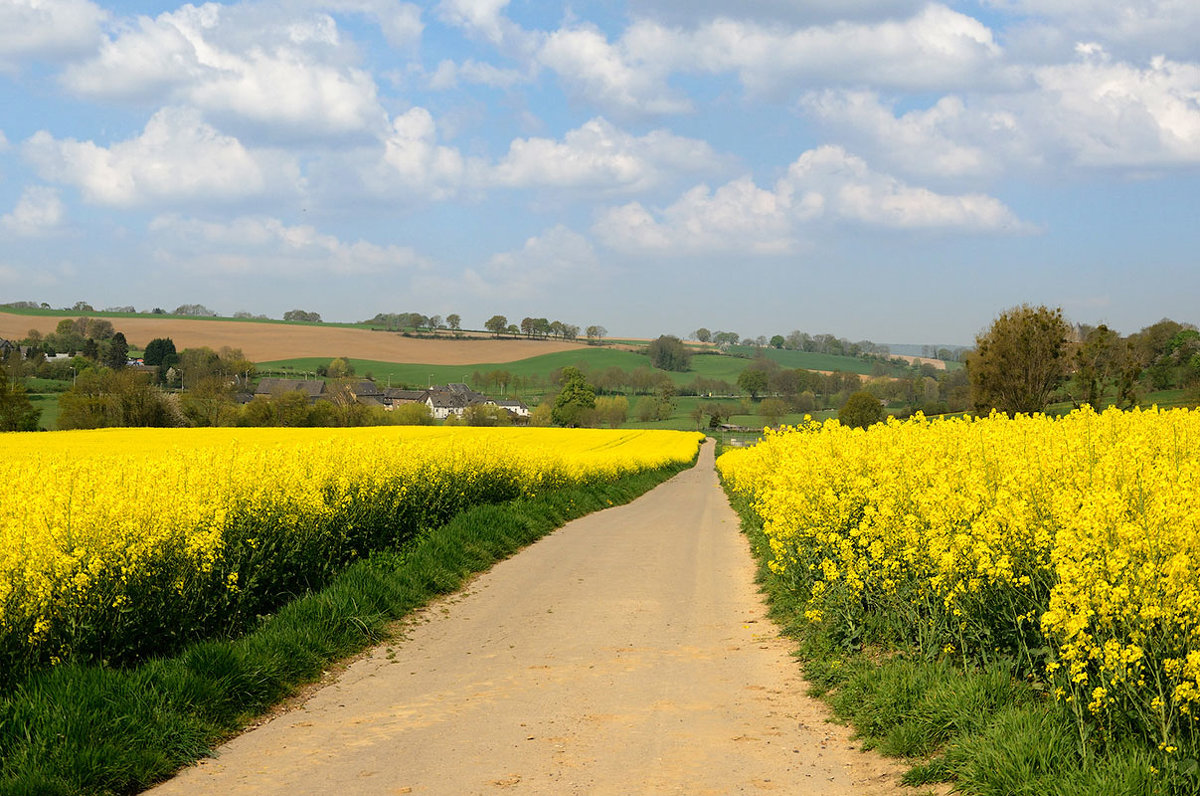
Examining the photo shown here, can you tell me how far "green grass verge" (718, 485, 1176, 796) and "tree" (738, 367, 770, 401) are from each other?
141 meters

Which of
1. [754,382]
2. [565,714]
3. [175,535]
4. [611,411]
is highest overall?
[754,382]

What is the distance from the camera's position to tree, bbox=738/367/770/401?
→ 481 feet

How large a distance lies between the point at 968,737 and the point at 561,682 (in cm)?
360

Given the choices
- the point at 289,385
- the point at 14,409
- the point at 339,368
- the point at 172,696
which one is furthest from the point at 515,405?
the point at 172,696

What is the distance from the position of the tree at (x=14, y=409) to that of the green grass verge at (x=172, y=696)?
183 ft

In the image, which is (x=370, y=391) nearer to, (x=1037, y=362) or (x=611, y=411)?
(x=611, y=411)

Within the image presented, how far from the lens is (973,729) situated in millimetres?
5457

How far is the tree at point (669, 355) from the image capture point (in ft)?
538

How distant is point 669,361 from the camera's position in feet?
538

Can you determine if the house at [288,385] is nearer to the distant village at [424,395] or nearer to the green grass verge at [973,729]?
the distant village at [424,395]

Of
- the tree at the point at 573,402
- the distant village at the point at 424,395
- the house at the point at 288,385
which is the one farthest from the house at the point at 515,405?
the house at the point at 288,385

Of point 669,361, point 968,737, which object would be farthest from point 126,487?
point 669,361

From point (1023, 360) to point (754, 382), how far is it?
10419cm

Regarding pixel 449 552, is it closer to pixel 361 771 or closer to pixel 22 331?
pixel 361 771
